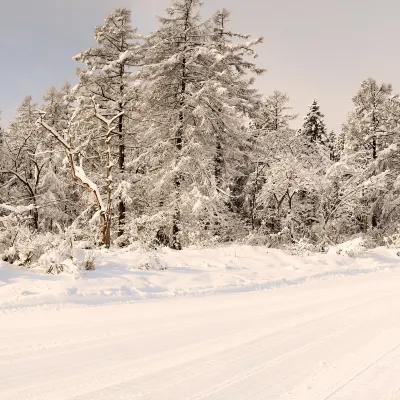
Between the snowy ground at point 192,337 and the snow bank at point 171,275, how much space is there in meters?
0.04

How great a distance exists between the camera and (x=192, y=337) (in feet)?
17.3

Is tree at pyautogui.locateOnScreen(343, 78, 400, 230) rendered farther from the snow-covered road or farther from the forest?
the snow-covered road

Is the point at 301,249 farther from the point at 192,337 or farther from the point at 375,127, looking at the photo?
the point at 375,127

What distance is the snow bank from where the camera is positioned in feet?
24.8

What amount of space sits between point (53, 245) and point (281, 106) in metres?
21.4

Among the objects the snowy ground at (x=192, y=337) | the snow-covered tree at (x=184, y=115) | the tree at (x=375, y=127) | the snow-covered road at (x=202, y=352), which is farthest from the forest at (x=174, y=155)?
the snow-covered road at (x=202, y=352)

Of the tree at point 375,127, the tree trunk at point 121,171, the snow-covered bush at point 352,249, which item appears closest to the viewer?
the snow-covered bush at point 352,249

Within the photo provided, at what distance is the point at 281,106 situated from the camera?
27.2 metres

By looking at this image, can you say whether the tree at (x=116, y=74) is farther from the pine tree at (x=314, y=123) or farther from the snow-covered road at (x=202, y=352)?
the pine tree at (x=314, y=123)

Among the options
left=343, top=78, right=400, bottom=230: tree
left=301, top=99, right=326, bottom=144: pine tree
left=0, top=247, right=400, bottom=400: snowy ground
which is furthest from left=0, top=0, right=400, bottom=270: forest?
left=301, top=99, right=326, bottom=144: pine tree

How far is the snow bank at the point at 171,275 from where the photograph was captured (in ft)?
24.8

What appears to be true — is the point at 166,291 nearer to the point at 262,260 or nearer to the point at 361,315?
the point at 361,315

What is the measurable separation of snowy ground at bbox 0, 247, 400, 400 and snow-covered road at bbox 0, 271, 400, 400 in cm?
2

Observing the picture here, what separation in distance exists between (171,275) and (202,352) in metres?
5.39
